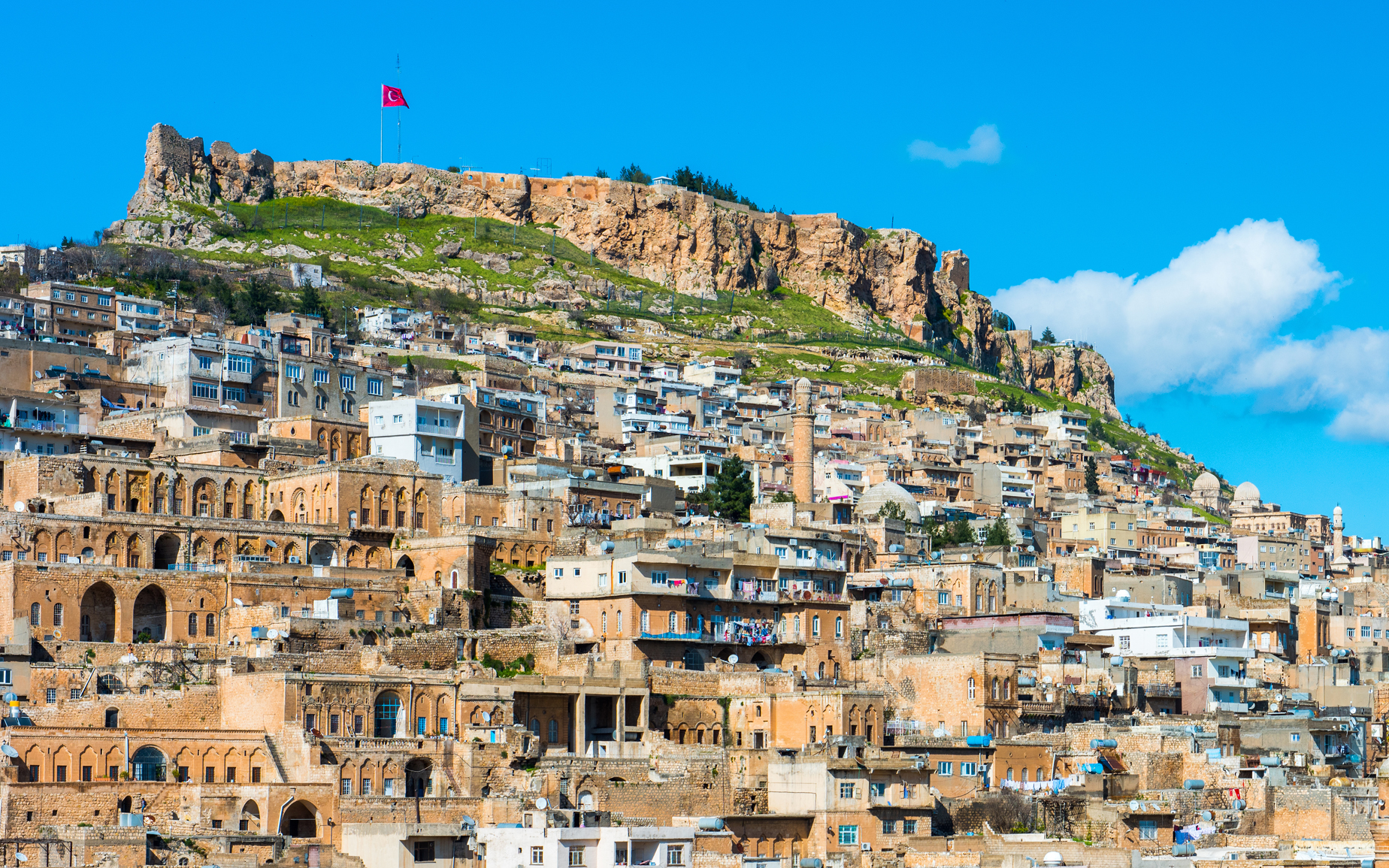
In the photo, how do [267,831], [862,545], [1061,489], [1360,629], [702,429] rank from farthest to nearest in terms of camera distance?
1. [1061,489]
2. [702,429]
3. [1360,629]
4. [862,545]
5. [267,831]

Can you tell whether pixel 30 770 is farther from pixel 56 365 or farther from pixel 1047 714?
pixel 56 365

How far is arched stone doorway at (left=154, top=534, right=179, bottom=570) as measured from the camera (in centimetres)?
6475

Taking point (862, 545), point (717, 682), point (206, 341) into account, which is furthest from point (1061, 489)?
point (717, 682)

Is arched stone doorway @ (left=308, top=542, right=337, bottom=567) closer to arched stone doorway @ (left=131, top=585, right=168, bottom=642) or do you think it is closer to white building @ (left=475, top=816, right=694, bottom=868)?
arched stone doorway @ (left=131, top=585, right=168, bottom=642)

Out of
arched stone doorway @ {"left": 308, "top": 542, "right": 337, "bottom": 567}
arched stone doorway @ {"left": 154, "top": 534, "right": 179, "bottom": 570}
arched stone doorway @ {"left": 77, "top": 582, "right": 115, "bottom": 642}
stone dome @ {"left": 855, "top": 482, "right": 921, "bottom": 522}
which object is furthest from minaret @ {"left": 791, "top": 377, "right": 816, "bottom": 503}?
arched stone doorway @ {"left": 77, "top": 582, "right": 115, "bottom": 642}

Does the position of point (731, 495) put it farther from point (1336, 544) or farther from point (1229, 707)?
point (1336, 544)

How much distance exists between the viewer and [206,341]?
289 ft

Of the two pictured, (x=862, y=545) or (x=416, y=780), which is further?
(x=862, y=545)

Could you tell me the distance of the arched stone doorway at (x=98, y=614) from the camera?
60156 millimetres

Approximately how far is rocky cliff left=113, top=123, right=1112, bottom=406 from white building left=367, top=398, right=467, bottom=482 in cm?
7808

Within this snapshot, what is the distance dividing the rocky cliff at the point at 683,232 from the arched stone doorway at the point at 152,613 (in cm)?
9446

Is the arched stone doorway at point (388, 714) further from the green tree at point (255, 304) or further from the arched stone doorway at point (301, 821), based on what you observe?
the green tree at point (255, 304)

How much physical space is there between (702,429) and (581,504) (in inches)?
1476

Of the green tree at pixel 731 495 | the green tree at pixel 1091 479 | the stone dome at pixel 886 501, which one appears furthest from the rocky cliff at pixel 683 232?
the green tree at pixel 731 495
